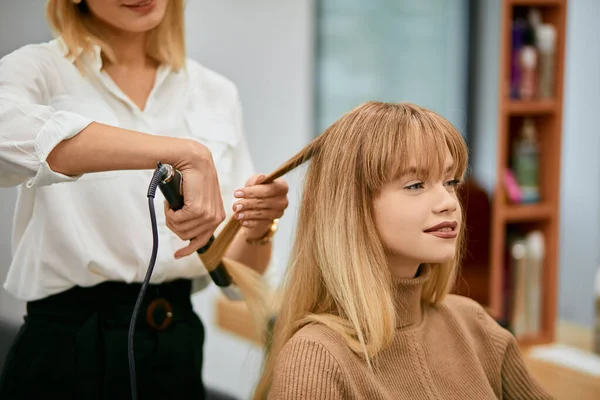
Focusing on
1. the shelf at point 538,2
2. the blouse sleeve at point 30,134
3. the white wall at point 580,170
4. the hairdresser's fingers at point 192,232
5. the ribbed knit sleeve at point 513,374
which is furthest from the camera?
the white wall at point 580,170

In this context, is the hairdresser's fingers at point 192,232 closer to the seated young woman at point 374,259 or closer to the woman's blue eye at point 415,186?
the seated young woman at point 374,259

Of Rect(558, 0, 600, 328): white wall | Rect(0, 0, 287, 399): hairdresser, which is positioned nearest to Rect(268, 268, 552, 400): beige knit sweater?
Rect(0, 0, 287, 399): hairdresser

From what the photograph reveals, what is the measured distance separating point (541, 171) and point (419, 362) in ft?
7.32

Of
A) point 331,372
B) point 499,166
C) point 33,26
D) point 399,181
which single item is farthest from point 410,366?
point 499,166

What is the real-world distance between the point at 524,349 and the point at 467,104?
1617mm

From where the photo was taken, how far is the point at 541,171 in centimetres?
334

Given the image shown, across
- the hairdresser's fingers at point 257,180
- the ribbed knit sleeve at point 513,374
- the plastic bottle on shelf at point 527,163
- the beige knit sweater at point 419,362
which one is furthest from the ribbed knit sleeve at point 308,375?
the plastic bottle on shelf at point 527,163

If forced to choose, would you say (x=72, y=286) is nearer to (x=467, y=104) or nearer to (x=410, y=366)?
(x=410, y=366)

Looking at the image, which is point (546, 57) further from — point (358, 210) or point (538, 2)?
point (358, 210)

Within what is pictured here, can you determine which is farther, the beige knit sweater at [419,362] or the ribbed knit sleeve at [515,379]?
the ribbed knit sleeve at [515,379]

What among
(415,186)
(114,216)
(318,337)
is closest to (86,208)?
(114,216)

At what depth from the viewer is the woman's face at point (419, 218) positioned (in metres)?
1.27

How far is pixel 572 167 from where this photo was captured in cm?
363

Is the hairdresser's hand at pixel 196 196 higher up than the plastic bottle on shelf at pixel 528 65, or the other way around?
the plastic bottle on shelf at pixel 528 65
